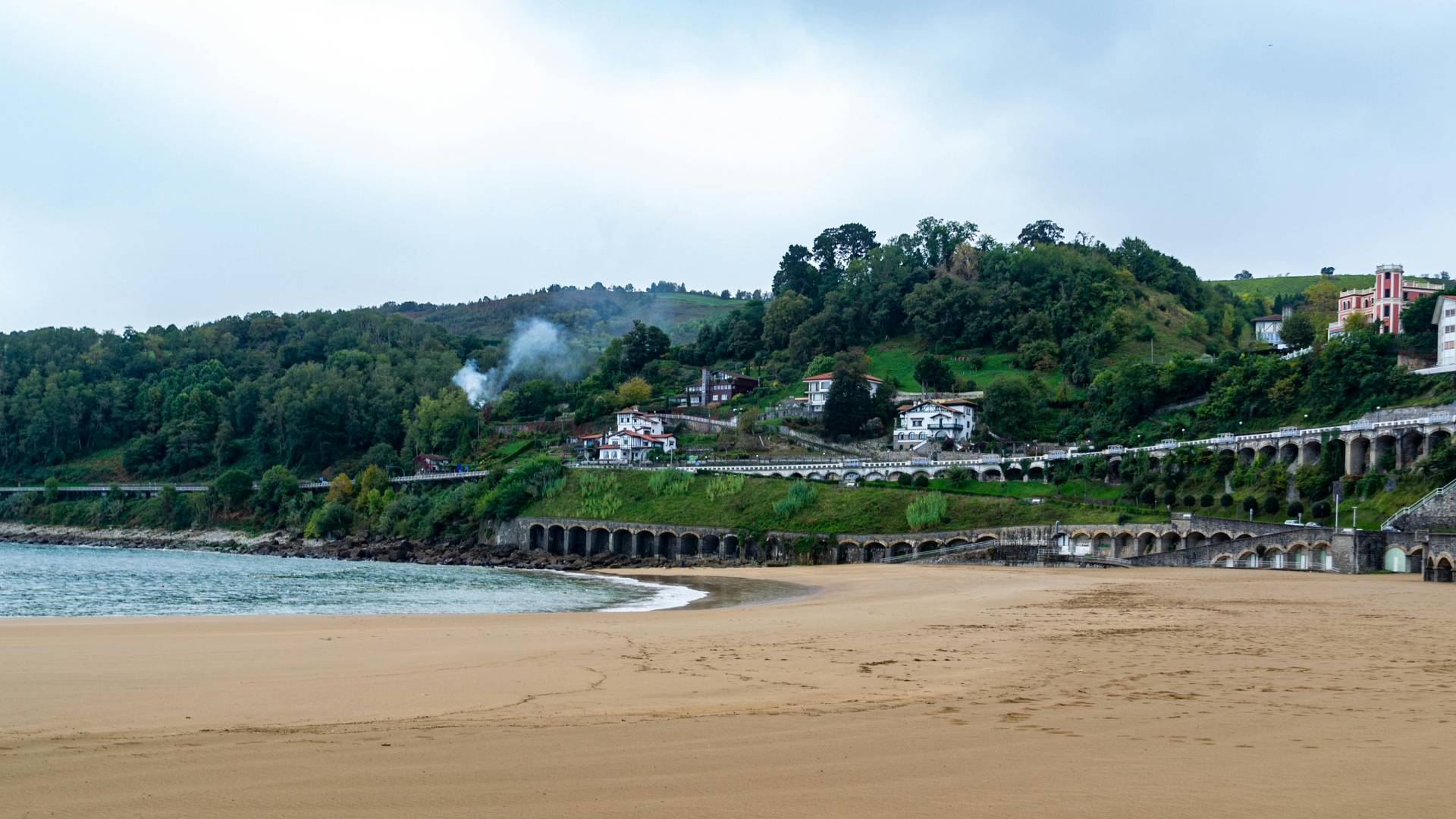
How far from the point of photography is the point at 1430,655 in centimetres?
1509

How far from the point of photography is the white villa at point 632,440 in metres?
94.4

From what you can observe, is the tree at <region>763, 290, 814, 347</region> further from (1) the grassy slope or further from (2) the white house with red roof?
(1) the grassy slope

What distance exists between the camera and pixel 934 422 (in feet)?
293

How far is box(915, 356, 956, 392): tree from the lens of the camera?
327 ft

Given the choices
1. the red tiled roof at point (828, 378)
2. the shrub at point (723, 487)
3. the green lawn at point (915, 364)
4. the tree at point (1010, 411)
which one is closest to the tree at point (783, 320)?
the green lawn at point (915, 364)

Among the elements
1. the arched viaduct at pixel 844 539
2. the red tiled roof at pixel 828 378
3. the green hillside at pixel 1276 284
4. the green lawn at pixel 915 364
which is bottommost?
the arched viaduct at pixel 844 539

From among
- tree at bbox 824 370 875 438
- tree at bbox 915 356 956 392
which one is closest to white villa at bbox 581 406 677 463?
tree at bbox 824 370 875 438

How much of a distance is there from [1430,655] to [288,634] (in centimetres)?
1882

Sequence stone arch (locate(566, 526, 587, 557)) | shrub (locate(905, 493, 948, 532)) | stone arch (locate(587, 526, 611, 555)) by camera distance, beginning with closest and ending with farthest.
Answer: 1. shrub (locate(905, 493, 948, 532))
2. stone arch (locate(587, 526, 611, 555))
3. stone arch (locate(566, 526, 587, 557))

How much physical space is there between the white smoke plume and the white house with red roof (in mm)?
40463

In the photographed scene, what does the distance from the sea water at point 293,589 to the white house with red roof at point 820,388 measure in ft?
144

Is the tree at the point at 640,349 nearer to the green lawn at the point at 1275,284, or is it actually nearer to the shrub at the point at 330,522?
the shrub at the point at 330,522

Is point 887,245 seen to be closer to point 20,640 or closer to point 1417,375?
point 1417,375

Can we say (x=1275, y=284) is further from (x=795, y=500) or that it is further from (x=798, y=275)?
(x=795, y=500)
